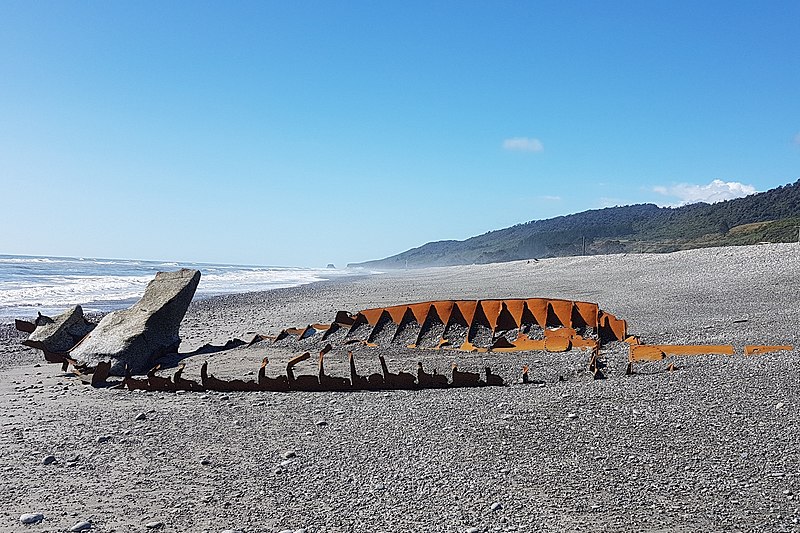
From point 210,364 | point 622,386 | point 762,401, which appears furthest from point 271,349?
point 762,401

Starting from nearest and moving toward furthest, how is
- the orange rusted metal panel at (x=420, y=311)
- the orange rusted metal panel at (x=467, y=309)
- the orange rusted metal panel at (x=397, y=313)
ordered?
the orange rusted metal panel at (x=467, y=309)
the orange rusted metal panel at (x=420, y=311)
the orange rusted metal panel at (x=397, y=313)

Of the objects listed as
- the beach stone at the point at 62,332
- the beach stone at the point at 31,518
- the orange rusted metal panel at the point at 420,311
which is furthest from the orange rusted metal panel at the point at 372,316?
the beach stone at the point at 31,518

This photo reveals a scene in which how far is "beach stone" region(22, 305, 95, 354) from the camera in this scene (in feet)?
25.7

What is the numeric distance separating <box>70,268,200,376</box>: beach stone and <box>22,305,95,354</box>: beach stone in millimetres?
1121

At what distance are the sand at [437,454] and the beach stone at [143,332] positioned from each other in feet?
2.53

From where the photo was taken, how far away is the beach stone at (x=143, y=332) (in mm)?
6410

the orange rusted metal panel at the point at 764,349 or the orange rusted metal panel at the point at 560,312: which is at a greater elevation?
the orange rusted metal panel at the point at 560,312

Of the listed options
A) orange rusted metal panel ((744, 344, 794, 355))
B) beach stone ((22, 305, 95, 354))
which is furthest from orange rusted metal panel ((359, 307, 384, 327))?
orange rusted metal panel ((744, 344, 794, 355))

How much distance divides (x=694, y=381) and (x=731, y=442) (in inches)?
44.9

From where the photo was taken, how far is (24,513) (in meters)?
2.76

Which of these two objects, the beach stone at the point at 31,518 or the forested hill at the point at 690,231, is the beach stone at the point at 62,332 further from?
the forested hill at the point at 690,231

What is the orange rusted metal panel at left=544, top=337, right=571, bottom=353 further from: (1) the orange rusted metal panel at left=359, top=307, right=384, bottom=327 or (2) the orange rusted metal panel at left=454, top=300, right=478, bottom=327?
(1) the orange rusted metal panel at left=359, top=307, right=384, bottom=327

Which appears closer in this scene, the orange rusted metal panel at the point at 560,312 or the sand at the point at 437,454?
the sand at the point at 437,454

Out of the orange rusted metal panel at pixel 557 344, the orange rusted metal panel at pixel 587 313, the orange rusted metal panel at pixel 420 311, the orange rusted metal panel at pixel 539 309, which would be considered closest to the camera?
the orange rusted metal panel at pixel 557 344
